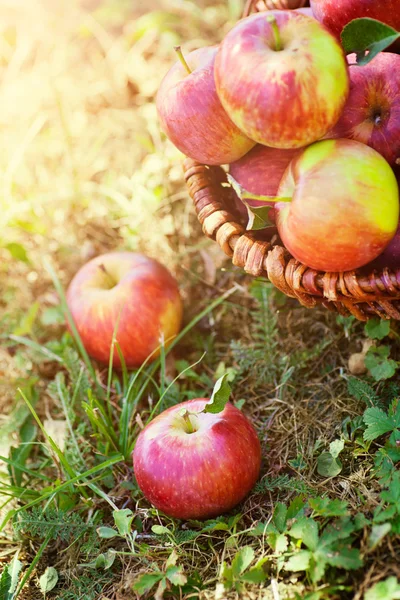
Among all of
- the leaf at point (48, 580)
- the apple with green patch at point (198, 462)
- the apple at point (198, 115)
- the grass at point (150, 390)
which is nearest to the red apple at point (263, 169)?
the apple at point (198, 115)

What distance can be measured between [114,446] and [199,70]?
1.13m

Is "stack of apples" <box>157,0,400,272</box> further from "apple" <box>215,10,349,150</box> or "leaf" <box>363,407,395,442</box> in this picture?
"leaf" <box>363,407,395,442</box>

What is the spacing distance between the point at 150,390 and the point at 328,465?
727mm

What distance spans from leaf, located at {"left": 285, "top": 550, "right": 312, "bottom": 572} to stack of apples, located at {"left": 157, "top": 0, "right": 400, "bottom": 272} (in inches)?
25.4

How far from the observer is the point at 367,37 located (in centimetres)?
135

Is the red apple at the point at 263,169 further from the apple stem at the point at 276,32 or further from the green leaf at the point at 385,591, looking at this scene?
the green leaf at the point at 385,591

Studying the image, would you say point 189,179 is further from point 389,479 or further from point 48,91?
point 48,91

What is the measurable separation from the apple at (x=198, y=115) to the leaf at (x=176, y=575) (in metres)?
1.08

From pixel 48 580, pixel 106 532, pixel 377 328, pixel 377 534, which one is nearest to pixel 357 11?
pixel 377 328

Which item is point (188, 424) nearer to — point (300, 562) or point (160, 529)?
point (160, 529)

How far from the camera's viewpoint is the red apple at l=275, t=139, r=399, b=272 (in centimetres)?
131

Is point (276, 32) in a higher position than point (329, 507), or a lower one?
higher

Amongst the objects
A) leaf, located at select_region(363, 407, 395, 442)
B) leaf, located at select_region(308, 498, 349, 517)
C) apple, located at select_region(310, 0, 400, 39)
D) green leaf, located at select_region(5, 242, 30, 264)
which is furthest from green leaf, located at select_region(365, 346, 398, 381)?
green leaf, located at select_region(5, 242, 30, 264)

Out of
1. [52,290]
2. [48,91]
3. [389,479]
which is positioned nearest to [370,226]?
[389,479]
